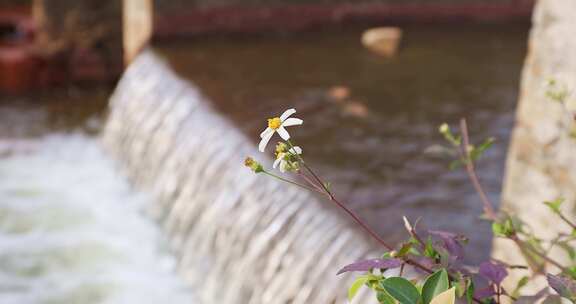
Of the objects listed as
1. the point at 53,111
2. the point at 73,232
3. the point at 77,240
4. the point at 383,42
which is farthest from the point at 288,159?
the point at 53,111

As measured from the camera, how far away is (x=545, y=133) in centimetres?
219

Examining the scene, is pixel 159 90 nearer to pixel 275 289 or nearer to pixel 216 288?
pixel 216 288

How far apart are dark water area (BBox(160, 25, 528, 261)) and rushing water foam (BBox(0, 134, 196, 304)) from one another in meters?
0.74

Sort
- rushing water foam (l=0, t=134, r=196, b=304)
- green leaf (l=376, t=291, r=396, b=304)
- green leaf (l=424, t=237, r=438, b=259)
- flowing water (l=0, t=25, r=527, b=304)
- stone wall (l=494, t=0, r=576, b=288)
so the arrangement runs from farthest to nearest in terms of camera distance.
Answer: rushing water foam (l=0, t=134, r=196, b=304)
flowing water (l=0, t=25, r=527, b=304)
stone wall (l=494, t=0, r=576, b=288)
green leaf (l=424, t=237, r=438, b=259)
green leaf (l=376, t=291, r=396, b=304)

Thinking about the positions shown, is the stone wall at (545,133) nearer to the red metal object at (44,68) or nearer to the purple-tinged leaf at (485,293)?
the purple-tinged leaf at (485,293)

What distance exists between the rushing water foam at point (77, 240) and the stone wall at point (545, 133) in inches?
64.0

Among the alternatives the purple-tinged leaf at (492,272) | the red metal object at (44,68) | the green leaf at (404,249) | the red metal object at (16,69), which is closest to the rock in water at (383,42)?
the red metal object at (44,68)

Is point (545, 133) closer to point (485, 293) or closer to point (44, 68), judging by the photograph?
point (485, 293)

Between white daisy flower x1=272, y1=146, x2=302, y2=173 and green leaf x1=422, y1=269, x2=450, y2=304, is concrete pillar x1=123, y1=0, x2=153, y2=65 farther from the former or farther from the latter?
green leaf x1=422, y1=269, x2=450, y2=304

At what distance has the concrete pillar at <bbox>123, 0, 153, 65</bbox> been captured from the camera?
579 cm

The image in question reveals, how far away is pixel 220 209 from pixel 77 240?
3.21 feet

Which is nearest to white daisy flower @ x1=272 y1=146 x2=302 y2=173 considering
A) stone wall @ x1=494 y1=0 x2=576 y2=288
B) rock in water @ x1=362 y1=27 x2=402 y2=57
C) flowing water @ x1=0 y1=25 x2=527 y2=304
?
stone wall @ x1=494 y1=0 x2=576 y2=288

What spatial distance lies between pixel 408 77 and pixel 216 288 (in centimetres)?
221

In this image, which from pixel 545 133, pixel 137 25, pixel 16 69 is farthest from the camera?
pixel 16 69
